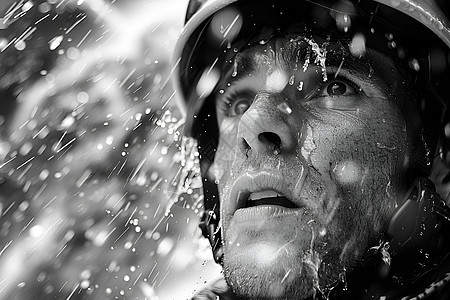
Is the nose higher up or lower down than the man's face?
higher up

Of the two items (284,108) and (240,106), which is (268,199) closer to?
(284,108)

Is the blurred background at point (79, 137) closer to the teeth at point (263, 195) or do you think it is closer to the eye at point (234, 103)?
the eye at point (234, 103)

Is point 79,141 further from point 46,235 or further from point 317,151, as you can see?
point 317,151

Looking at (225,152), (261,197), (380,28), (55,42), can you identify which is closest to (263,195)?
(261,197)

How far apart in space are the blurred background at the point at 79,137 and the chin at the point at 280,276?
183 cm

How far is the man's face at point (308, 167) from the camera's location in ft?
8.04

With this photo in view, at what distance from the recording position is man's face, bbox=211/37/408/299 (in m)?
2.45

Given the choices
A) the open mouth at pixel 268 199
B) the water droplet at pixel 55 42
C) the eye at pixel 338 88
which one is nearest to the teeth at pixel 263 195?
the open mouth at pixel 268 199

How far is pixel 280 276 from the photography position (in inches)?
95.6

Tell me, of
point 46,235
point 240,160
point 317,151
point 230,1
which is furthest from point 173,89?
point 46,235

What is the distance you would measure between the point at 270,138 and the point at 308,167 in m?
0.19

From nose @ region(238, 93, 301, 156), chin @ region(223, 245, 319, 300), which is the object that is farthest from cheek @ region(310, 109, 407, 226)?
chin @ region(223, 245, 319, 300)

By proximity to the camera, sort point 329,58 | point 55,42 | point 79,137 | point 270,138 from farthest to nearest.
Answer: point 79,137 → point 55,42 → point 329,58 → point 270,138

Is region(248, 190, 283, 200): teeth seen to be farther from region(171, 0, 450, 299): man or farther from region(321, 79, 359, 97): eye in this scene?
region(321, 79, 359, 97): eye
